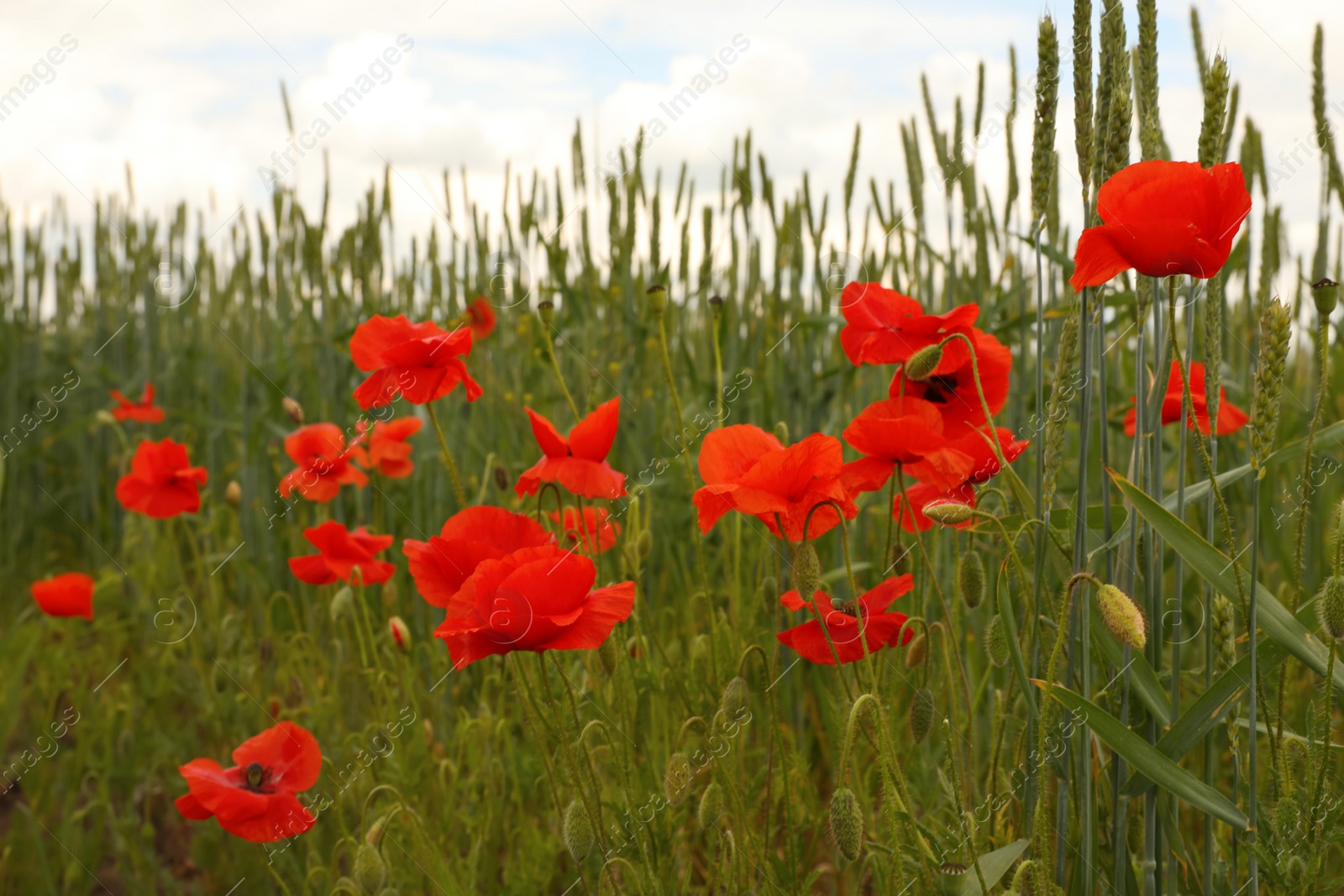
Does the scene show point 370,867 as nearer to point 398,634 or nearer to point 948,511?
point 398,634

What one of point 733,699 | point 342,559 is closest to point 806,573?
point 733,699

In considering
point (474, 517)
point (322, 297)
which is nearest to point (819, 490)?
point (474, 517)

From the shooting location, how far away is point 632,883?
45.7 inches

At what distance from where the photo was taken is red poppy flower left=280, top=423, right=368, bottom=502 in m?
1.75

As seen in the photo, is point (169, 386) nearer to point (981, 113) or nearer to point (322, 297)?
point (322, 297)

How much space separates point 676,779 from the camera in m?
1.01

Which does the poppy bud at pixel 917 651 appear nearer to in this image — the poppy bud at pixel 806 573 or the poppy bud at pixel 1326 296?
the poppy bud at pixel 806 573

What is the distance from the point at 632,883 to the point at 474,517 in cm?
48

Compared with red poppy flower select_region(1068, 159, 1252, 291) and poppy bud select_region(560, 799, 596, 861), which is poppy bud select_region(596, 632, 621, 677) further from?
red poppy flower select_region(1068, 159, 1252, 291)

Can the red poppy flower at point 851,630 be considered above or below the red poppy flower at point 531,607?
below

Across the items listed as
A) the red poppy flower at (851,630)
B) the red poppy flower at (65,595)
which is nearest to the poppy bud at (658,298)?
the red poppy flower at (851,630)

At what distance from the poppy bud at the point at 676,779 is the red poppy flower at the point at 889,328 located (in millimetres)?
456

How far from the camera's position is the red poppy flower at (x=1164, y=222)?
2.59ft

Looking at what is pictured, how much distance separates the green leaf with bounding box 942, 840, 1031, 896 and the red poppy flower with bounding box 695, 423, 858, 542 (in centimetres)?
32
